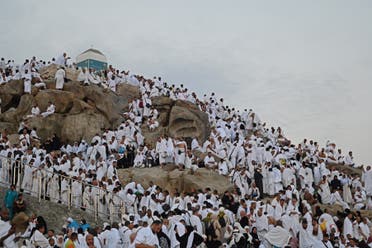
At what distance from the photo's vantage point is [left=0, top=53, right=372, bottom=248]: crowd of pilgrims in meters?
Result: 15.3

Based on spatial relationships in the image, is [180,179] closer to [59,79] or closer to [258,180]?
[258,180]

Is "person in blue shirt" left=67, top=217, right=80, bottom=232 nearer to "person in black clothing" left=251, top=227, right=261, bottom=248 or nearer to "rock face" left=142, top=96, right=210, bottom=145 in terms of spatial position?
"person in black clothing" left=251, top=227, right=261, bottom=248

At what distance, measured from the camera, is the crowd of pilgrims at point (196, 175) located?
601 inches

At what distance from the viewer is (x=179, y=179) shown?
20828 millimetres

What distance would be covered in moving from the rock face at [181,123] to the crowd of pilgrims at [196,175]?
58 centimetres

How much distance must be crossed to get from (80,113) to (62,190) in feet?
32.3

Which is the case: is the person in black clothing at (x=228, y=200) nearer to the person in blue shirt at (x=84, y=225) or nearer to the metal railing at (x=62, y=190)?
the metal railing at (x=62, y=190)

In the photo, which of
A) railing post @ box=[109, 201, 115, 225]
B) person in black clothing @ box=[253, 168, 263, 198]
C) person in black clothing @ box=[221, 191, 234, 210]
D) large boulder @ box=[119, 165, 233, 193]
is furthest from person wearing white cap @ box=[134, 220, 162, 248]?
person in black clothing @ box=[253, 168, 263, 198]

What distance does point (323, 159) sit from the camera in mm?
24891

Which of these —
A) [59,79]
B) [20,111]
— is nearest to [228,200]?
[20,111]

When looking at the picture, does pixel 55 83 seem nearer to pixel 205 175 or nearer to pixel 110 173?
Result: pixel 110 173

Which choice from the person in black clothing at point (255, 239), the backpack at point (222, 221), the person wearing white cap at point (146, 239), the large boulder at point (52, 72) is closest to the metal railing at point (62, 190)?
the backpack at point (222, 221)

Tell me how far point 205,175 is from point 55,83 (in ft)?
38.1

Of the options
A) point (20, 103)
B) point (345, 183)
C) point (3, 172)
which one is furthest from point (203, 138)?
point (3, 172)
